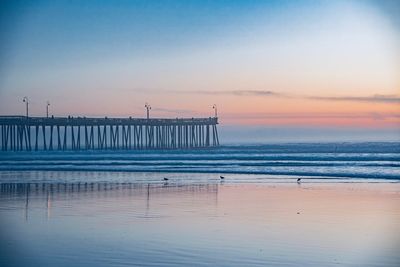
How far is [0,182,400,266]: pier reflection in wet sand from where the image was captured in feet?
31.0

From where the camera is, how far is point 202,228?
12.1m

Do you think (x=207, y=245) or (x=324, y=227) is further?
(x=324, y=227)

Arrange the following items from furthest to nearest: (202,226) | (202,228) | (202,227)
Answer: (202,226) < (202,227) < (202,228)

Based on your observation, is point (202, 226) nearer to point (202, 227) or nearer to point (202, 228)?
point (202, 227)

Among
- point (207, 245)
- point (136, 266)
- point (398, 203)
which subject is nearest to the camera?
point (136, 266)

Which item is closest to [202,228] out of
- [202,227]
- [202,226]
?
[202,227]

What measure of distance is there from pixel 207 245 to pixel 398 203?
733 centimetres

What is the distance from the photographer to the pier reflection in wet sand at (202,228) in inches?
372

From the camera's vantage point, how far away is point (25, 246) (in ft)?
34.2

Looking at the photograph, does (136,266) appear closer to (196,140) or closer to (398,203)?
(398,203)

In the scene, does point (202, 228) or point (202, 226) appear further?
point (202, 226)

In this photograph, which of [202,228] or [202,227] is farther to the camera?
[202,227]

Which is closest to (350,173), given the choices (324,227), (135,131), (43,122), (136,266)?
(324,227)

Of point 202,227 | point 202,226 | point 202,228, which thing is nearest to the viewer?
point 202,228
